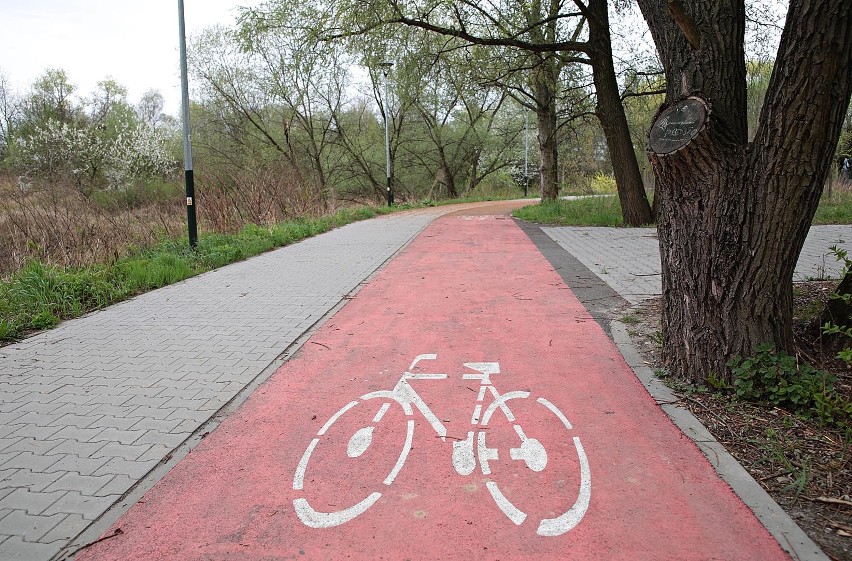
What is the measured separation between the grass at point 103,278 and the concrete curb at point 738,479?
6.73 metres

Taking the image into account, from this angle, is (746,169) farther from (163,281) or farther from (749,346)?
(163,281)

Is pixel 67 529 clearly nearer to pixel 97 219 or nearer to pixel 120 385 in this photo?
pixel 120 385

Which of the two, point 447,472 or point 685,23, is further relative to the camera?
point 685,23

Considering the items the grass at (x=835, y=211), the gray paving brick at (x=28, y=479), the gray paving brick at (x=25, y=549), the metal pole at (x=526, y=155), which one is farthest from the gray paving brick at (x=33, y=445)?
the metal pole at (x=526, y=155)

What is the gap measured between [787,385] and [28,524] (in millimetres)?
4766

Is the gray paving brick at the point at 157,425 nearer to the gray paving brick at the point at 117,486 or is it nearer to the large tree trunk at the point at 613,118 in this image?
the gray paving brick at the point at 117,486

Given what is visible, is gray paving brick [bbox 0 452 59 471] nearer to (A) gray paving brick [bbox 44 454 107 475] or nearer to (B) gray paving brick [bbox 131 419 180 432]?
(A) gray paving brick [bbox 44 454 107 475]

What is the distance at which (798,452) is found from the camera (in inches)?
146

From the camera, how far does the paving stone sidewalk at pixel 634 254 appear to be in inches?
349

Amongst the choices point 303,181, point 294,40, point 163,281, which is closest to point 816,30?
point 163,281

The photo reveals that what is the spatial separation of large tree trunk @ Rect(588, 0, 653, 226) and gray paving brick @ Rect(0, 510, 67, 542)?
1587cm

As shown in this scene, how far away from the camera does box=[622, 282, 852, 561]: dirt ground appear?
10.1 ft

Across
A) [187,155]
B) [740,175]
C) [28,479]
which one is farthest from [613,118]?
[28,479]

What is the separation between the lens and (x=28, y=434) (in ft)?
13.8
